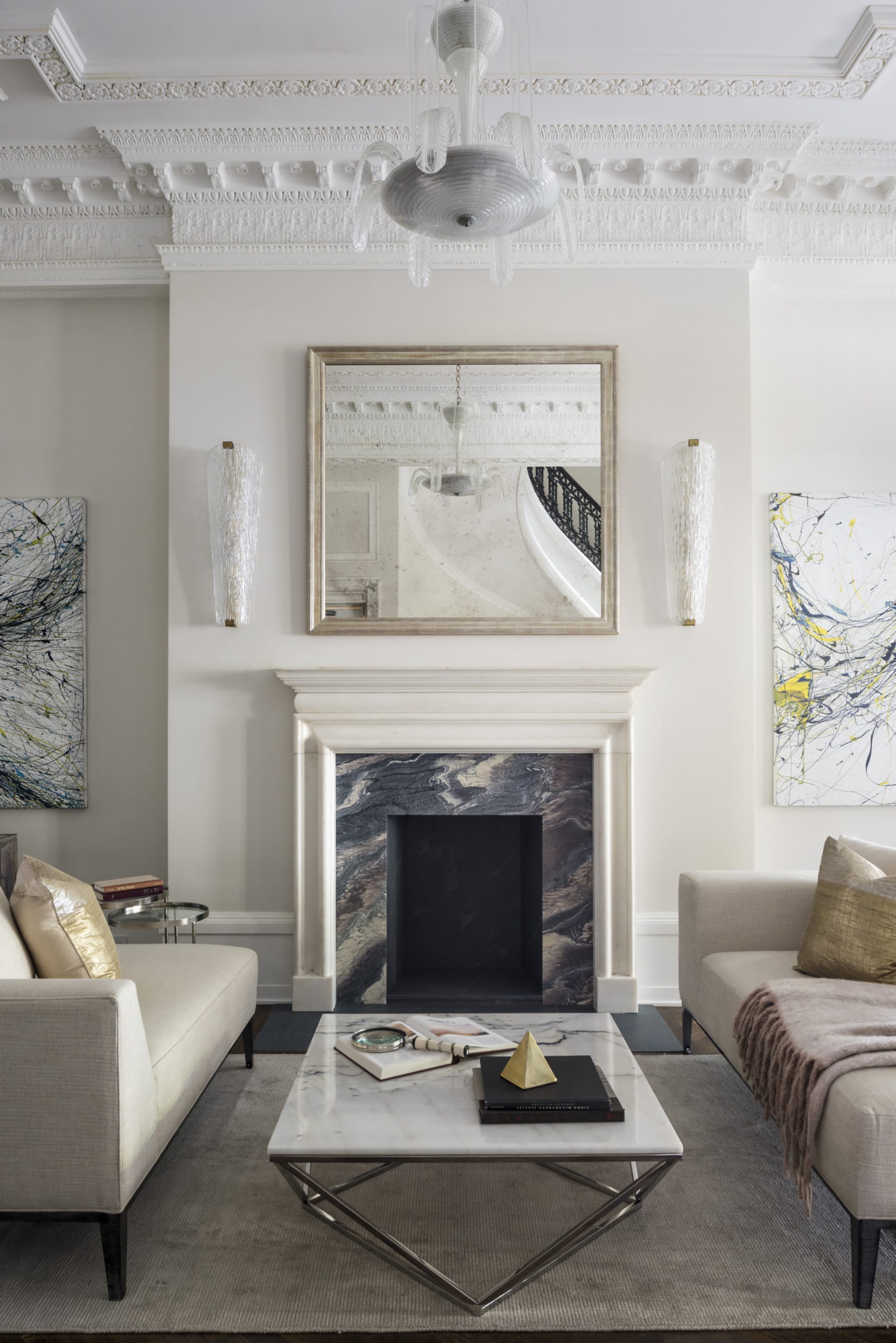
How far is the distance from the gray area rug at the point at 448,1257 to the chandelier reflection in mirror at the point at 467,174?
2.19 m

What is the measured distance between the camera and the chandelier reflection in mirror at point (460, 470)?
3.69 meters

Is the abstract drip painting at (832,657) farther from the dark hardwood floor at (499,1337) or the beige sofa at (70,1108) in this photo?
the beige sofa at (70,1108)

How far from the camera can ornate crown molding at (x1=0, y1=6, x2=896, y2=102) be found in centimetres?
317

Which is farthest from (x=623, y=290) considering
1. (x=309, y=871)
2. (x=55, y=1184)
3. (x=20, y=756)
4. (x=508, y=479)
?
(x=55, y=1184)

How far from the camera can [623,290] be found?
373 centimetres

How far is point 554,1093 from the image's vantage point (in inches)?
76.1

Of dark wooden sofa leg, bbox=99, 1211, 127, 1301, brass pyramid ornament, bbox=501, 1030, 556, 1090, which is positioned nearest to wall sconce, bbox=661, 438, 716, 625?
brass pyramid ornament, bbox=501, 1030, 556, 1090

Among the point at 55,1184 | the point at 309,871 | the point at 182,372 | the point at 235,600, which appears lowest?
the point at 55,1184

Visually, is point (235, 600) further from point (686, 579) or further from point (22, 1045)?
point (22, 1045)

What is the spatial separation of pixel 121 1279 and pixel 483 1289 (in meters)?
0.72

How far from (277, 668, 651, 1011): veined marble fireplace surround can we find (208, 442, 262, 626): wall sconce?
0.39 m

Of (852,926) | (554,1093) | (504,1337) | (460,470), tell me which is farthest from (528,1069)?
(460,470)

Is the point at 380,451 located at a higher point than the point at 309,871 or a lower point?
Result: higher

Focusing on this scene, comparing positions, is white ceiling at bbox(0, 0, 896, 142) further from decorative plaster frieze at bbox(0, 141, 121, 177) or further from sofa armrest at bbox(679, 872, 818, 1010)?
sofa armrest at bbox(679, 872, 818, 1010)
